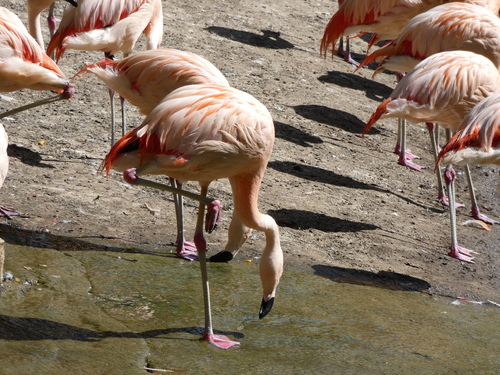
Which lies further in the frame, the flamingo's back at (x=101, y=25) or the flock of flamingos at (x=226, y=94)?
the flamingo's back at (x=101, y=25)

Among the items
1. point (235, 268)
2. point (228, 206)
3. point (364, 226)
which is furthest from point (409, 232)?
point (235, 268)

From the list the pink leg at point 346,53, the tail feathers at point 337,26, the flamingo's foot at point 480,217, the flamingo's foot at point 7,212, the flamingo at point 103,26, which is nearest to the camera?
the flamingo's foot at point 7,212

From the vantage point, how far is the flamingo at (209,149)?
126 inches

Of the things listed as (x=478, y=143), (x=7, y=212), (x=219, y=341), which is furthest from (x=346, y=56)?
(x=219, y=341)

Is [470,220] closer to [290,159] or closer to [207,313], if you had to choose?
[290,159]

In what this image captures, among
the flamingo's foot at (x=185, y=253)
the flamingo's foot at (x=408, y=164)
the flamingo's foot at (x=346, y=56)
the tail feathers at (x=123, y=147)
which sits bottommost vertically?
the flamingo's foot at (x=408, y=164)

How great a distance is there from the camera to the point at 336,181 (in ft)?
19.1

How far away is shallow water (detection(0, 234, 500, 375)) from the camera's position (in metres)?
2.87

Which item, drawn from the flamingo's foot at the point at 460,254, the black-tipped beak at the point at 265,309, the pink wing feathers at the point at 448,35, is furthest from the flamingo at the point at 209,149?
the pink wing feathers at the point at 448,35

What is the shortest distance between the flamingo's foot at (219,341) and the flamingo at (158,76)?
994 millimetres

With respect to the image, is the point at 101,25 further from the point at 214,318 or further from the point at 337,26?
the point at 214,318

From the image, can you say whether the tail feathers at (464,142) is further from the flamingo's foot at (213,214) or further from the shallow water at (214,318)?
the flamingo's foot at (213,214)

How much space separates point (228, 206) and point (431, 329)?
1.69 m

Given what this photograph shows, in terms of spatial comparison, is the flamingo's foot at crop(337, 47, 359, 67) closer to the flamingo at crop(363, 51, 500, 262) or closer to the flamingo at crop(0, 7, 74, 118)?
the flamingo at crop(363, 51, 500, 262)
